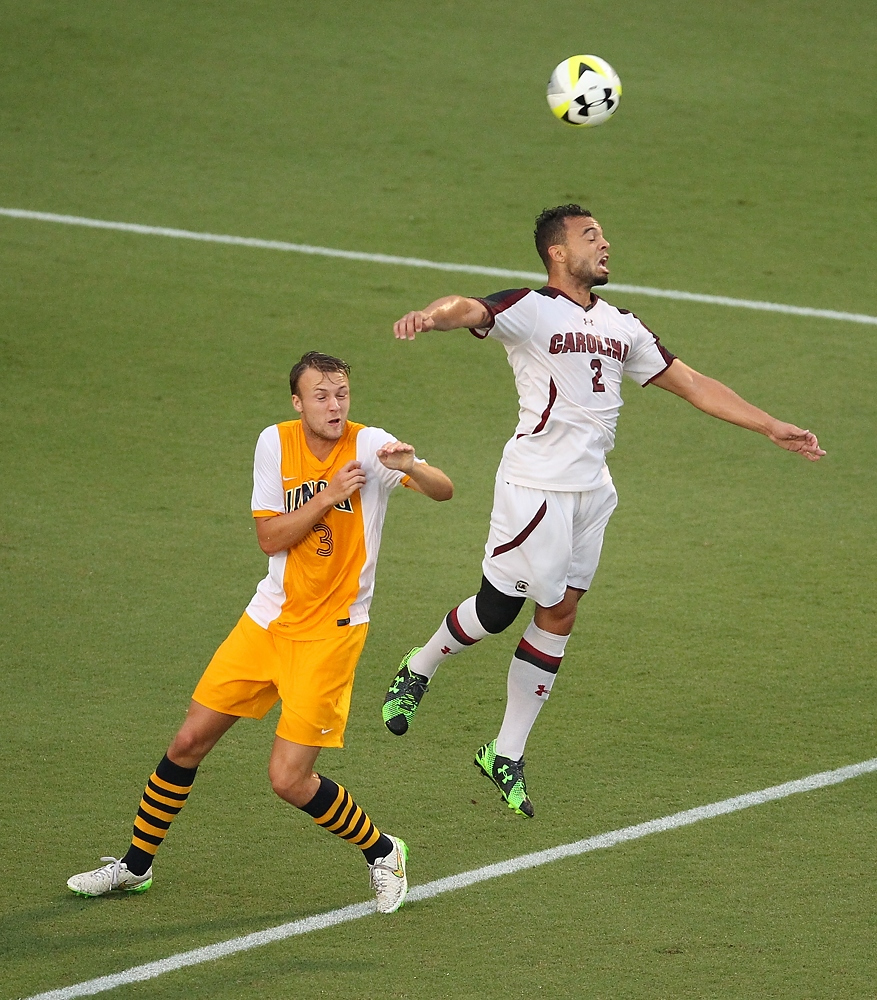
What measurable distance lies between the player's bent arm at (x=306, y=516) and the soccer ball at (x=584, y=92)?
3.63 metres

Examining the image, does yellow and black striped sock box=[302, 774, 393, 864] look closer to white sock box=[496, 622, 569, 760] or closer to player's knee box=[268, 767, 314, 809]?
player's knee box=[268, 767, 314, 809]

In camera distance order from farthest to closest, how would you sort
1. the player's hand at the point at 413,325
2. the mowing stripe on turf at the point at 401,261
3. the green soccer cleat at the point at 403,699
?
1. the mowing stripe on turf at the point at 401,261
2. the green soccer cleat at the point at 403,699
3. the player's hand at the point at 413,325

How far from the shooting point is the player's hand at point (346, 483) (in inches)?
229

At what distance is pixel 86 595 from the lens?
370 inches

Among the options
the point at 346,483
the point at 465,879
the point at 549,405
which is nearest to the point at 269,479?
the point at 346,483

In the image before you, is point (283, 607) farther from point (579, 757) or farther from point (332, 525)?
point (579, 757)

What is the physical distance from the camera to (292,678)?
6145 mm

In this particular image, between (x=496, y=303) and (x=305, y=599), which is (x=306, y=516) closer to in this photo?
(x=305, y=599)

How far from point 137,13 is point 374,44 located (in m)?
3.33

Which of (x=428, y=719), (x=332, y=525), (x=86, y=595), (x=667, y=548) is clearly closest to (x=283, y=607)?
(x=332, y=525)

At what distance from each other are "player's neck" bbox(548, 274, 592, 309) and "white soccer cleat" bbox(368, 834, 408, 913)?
2.42 metres

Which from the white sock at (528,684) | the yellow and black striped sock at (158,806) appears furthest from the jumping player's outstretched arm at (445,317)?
the yellow and black striped sock at (158,806)

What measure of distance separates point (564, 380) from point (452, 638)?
130 cm

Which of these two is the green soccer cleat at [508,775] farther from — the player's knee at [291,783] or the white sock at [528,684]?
the player's knee at [291,783]
